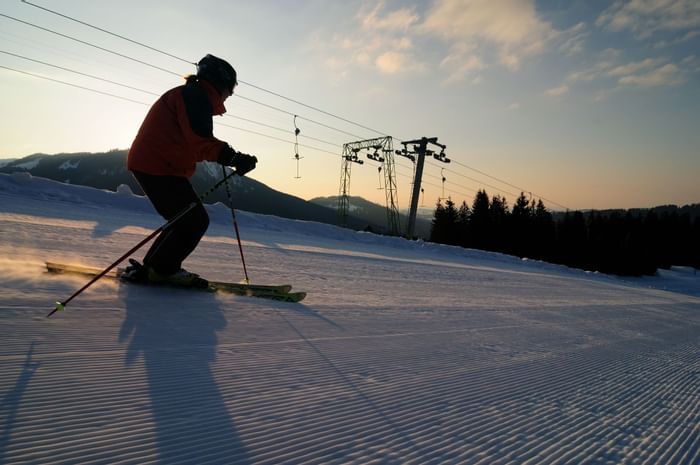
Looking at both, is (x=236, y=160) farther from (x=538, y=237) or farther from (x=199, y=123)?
(x=538, y=237)

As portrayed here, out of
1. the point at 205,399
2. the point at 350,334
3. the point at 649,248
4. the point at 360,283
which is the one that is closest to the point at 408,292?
the point at 360,283

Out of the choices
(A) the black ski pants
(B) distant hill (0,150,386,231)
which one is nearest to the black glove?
(A) the black ski pants

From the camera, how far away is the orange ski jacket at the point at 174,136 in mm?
3402

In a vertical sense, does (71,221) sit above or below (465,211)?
below

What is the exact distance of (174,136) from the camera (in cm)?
346

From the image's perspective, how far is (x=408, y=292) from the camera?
5.80m

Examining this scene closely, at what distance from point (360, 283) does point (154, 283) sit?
2.96 metres

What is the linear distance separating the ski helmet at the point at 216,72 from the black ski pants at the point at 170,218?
2.93 ft

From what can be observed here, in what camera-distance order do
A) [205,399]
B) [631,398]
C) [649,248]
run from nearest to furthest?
[205,399] → [631,398] → [649,248]

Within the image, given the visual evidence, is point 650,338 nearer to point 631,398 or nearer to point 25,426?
point 631,398

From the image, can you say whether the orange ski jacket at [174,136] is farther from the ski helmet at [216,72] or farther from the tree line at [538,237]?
the tree line at [538,237]

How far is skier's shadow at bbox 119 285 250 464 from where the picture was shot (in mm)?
1401

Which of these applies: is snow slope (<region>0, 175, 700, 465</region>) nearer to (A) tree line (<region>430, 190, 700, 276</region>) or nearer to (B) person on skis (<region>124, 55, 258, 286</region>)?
(B) person on skis (<region>124, 55, 258, 286</region>)

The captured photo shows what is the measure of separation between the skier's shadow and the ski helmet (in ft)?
6.16
